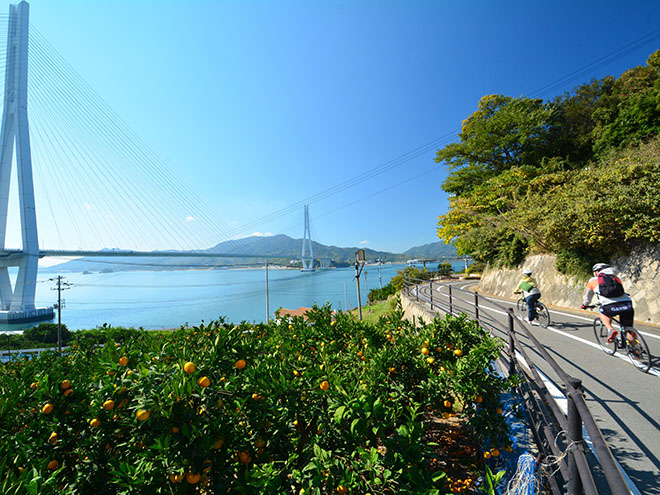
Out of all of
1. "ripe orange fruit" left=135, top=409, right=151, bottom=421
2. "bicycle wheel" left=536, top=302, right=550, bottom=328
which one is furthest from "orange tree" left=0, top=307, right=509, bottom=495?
"bicycle wheel" left=536, top=302, right=550, bottom=328

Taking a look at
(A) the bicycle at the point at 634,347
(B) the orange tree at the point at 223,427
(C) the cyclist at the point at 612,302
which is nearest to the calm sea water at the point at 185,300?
(C) the cyclist at the point at 612,302

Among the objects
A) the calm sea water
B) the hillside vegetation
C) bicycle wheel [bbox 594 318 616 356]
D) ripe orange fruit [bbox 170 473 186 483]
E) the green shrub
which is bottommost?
the calm sea water

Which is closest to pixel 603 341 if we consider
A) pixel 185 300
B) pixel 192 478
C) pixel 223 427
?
pixel 223 427

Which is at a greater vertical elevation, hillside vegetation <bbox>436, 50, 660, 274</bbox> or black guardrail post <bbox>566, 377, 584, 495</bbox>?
hillside vegetation <bbox>436, 50, 660, 274</bbox>

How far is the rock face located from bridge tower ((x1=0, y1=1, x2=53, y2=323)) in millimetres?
35767

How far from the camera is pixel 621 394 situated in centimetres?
296

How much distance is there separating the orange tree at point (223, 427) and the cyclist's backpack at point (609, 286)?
3.62 metres

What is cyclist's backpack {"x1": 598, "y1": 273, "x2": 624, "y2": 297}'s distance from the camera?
405 centimetres

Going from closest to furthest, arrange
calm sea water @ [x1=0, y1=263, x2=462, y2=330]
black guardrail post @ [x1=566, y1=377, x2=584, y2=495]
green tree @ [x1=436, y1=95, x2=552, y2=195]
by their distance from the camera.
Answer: black guardrail post @ [x1=566, y1=377, x2=584, y2=495]
green tree @ [x1=436, y1=95, x2=552, y2=195]
calm sea water @ [x1=0, y1=263, x2=462, y2=330]

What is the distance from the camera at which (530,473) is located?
1567mm

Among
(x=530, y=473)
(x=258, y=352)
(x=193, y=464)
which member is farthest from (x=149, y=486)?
(x=530, y=473)

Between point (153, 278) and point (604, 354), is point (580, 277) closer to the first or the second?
point (604, 354)

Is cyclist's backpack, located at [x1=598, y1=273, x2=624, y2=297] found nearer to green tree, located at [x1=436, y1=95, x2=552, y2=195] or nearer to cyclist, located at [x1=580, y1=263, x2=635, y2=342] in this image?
cyclist, located at [x1=580, y1=263, x2=635, y2=342]

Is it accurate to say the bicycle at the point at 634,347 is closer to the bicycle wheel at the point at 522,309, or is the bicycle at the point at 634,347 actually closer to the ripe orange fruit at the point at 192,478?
the bicycle wheel at the point at 522,309
